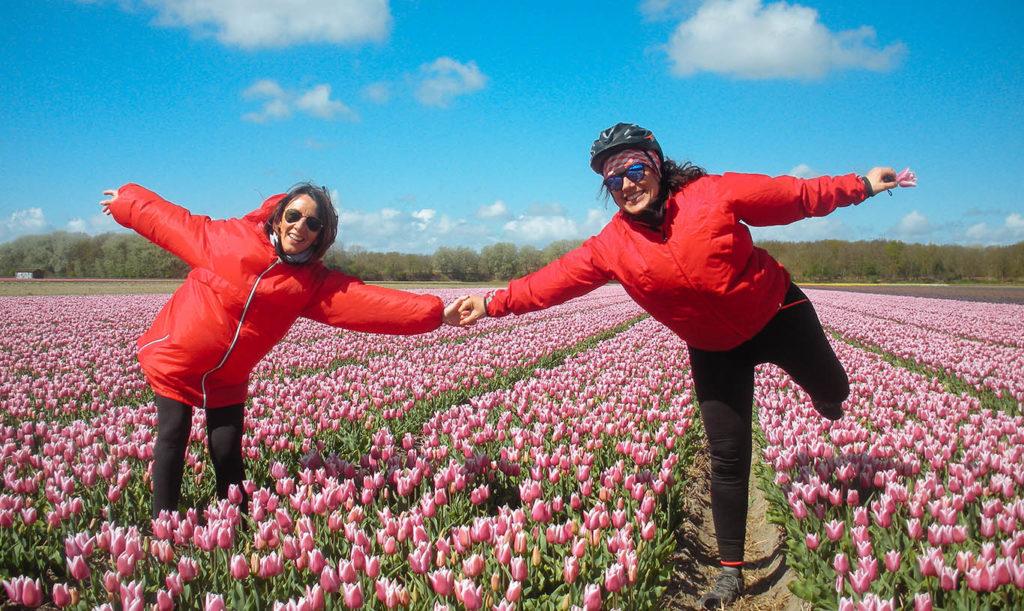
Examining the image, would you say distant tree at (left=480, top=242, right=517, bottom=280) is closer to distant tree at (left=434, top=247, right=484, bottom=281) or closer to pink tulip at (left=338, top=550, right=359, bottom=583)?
distant tree at (left=434, top=247, right=484, bottom=281)

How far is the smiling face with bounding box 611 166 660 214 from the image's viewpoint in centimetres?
303

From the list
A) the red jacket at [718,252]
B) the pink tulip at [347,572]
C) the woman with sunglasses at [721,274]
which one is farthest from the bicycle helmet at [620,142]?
the pink tulip at [347,572]

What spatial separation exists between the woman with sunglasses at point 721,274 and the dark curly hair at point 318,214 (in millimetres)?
1375

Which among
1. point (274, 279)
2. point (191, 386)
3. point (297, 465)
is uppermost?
point (274, 279)

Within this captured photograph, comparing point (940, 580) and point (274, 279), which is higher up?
point (274, 279)

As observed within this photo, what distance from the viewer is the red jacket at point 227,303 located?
3189 millimetres

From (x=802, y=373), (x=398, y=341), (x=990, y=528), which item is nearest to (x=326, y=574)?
(x=802, y=373)

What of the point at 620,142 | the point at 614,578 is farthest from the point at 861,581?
the point at 620,142

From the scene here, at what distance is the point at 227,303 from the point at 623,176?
2155mm

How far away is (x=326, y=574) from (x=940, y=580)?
244 cm

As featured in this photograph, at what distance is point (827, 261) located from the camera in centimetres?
9650

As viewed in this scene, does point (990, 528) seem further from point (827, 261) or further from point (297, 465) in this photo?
point (827, 261)

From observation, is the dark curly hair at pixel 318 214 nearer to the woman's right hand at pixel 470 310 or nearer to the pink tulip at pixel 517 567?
the woman's right hand at pixel 470 310

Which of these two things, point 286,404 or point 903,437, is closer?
point 903,437
